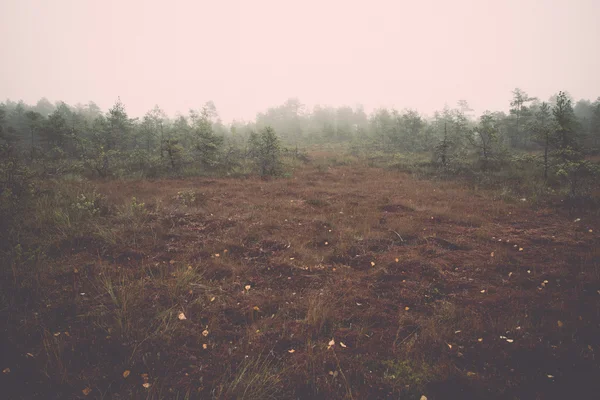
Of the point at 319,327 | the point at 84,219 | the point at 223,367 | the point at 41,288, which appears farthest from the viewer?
the point at 84,219

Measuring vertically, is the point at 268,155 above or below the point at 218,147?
below

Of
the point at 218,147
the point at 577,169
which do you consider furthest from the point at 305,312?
the point at 218,147

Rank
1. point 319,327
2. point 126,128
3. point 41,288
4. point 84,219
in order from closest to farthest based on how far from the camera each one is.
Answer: point 319,327 → point 41,288 → point 84,219 → point 126,128

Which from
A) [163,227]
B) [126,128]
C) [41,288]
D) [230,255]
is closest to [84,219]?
[163,227]

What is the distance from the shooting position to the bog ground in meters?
2.47

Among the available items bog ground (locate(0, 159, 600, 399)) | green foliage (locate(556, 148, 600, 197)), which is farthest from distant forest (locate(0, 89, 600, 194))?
bog ground (locate(0, 159, 600, 399))

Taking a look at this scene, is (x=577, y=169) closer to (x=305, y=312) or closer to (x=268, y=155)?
(x=305, y=312)

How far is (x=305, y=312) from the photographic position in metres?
3.57

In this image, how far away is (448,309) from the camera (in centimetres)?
355

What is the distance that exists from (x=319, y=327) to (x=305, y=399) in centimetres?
94

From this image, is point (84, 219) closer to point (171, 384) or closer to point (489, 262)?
point (171, 384)

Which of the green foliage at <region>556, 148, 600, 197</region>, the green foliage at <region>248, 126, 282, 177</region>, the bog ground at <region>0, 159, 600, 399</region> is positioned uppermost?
the green foliage at <region>248, 126, 282, 177</region>

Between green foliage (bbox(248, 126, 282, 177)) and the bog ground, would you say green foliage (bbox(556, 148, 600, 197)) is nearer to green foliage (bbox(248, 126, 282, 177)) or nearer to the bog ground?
the bog ground

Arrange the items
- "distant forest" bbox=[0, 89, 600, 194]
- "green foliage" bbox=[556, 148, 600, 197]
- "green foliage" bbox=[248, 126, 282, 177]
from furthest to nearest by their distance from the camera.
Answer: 1. "green foliage" bbox=[248, 126, 282, 177]
2. "distant forest" bbox=[0, 89, 600, 194]
3. "green foliage" bbox=[556, 148, 600, 197]
